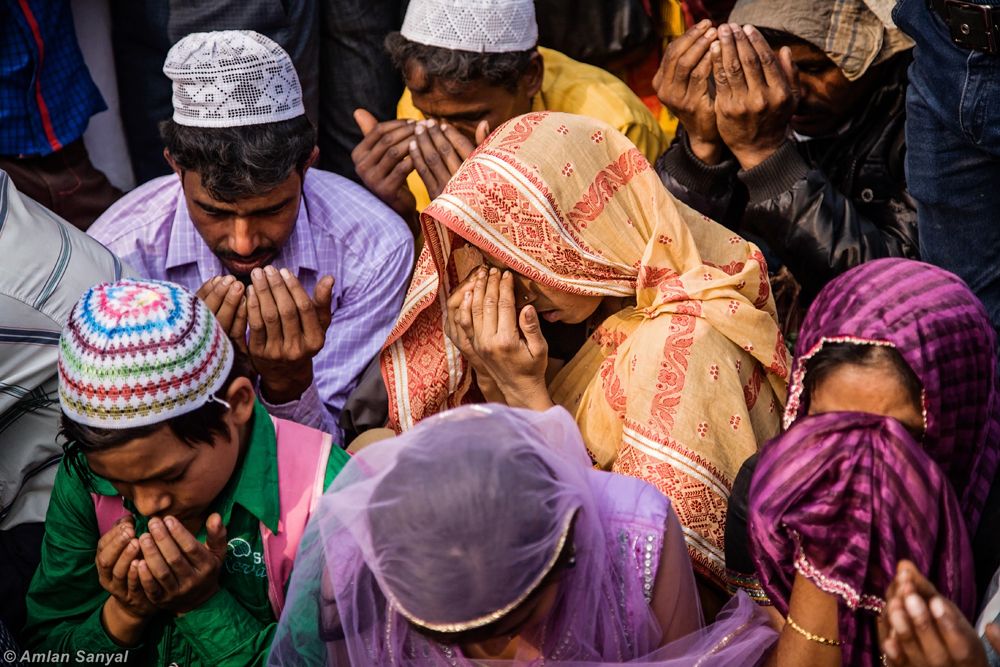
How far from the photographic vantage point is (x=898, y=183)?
413cm

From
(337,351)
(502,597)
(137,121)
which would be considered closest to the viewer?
(502,597)

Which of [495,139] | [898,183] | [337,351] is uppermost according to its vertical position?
[495,139]

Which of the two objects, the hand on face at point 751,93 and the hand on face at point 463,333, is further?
the hand on face at point 751,93

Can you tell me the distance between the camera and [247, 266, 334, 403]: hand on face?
139 inches

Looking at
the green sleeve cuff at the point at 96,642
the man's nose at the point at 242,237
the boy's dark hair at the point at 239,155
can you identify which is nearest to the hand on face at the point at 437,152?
the boy's dark hair at the point at 239,155

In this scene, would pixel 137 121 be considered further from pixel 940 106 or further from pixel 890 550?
pixel 890 550

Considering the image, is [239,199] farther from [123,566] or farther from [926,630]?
[926,630]

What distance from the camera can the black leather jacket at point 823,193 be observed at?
3.71 meters

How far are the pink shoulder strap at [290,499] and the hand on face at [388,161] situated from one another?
1.56 meters

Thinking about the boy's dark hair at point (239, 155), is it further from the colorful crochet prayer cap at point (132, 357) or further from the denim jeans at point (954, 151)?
the denim jeans at point (954, 151)

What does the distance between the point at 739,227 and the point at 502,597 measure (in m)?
2.36

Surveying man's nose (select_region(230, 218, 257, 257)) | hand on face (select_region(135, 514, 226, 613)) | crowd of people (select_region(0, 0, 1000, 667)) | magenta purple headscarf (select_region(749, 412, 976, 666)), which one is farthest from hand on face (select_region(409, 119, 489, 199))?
magenta purple headscarf (select_region(749, 412, 976, 666))

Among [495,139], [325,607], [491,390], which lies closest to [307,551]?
[325,607]

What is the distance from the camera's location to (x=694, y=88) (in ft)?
13.0
